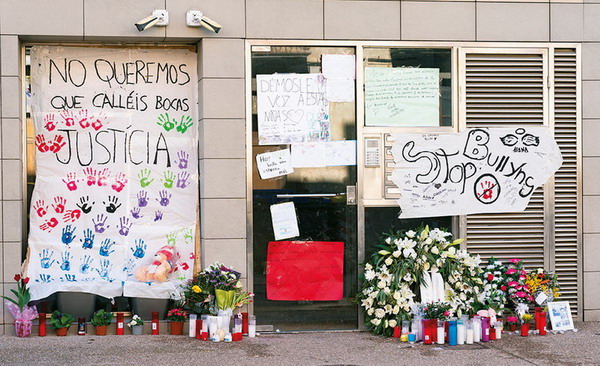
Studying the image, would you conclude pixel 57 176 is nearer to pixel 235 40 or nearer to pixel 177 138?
pixel 177 138

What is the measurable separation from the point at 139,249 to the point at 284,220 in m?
1.48

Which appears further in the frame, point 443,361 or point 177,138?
point 177,138

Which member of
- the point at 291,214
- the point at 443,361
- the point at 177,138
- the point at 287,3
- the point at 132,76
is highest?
the point at 287,3

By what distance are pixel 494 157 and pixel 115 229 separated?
3.90m

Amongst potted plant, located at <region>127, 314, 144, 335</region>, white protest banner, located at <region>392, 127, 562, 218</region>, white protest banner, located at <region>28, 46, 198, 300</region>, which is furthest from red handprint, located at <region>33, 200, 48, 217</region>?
white protest banner, located at <region>392, 127, 562, 218</region>

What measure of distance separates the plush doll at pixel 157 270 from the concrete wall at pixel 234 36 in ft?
1.41

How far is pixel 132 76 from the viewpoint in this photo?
9.14 metres

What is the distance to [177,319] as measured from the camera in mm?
8797

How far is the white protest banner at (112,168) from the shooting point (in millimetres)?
8969

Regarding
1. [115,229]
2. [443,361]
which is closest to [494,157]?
[443,361]

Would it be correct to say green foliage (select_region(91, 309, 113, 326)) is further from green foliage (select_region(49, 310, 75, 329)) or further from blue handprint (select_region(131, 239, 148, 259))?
blue handprint (select_region(131, 239, 148, 259))

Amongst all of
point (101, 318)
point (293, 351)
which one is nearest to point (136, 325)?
point (101, 318)

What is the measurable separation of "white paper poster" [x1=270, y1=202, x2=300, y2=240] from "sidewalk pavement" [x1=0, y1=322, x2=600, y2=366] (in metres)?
1.00

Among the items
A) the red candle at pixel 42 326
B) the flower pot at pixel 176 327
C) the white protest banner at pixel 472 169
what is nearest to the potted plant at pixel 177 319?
the flower pot at pixel 176 327
